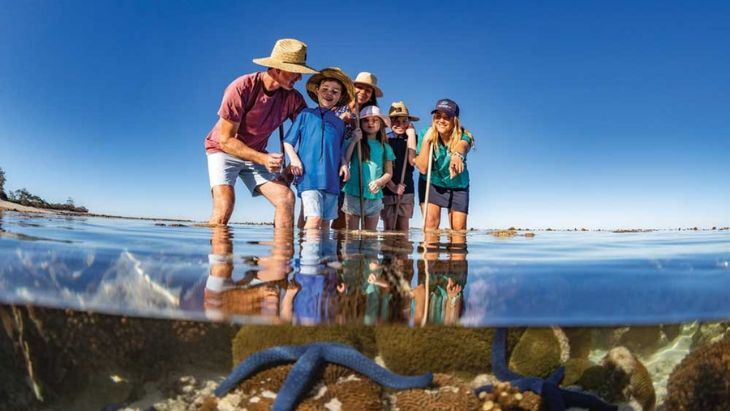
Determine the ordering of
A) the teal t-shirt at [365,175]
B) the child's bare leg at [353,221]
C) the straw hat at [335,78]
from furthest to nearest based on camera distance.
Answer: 1. the child's bare leg at [353,221]
2. the teal t-shirt at [365,175]
3. the straw hat at [335,78]

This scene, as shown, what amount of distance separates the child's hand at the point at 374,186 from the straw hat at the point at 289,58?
6.06 feet

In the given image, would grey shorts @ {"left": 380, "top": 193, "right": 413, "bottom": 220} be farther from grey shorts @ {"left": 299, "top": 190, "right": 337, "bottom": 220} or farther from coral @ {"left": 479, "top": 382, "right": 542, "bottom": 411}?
coral @ {"left": 479, "top": 382, "right": 542, "bottom": 411}

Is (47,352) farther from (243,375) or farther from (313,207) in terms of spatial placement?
(313,207)

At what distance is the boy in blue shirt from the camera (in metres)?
6.54

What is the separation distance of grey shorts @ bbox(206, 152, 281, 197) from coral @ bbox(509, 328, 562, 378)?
12.8ft

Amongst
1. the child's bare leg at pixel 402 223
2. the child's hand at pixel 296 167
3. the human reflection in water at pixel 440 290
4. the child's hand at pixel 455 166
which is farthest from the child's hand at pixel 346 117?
the human reflection in water at pixel 440 290

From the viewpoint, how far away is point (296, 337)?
377 cm

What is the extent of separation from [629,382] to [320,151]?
167 inches

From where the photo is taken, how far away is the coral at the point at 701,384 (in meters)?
3.81

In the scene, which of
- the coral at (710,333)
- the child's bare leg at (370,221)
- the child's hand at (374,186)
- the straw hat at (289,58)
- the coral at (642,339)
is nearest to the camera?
the coral at (642,339)

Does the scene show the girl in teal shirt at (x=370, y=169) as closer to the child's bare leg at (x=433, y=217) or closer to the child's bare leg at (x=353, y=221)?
the child's bare leg at (x=353, y=221)

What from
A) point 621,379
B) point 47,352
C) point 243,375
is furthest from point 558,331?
point 47,352

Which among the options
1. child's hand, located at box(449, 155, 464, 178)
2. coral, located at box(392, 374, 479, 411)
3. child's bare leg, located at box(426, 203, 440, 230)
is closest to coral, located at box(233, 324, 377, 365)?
coral, located at box(392, 374, 479, 411)

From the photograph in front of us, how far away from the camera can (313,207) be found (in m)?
6.52
